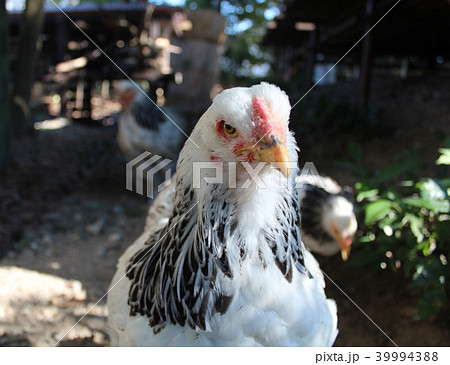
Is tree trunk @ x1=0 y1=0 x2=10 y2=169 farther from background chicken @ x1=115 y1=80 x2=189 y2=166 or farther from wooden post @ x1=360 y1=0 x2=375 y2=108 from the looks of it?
wooden post @ x1=360 y1=0 x2=375 y2=108

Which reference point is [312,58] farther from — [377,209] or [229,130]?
[229,130]

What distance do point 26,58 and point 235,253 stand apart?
176 inches

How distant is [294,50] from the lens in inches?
355

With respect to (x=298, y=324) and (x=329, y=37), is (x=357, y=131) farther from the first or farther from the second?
(x=298, y=324)

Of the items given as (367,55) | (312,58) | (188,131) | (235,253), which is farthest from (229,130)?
(312,58)

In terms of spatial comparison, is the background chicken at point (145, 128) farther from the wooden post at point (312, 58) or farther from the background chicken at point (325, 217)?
the wooden post at point (312, 58)

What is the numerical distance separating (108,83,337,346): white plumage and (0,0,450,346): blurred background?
3.11ft

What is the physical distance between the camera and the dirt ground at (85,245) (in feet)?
7.18

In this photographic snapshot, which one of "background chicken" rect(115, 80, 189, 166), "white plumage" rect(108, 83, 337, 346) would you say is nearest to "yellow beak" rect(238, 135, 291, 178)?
"white plumage" rect(108, 83, 337, 346)

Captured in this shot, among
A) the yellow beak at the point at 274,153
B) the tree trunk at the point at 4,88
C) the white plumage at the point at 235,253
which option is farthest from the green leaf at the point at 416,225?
the tree trunk at the point at 4,88

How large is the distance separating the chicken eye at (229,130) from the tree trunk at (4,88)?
3.38m

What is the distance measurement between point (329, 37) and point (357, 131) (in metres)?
1.75

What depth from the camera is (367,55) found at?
4.15 m

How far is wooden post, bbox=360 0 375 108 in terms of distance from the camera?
3807 millimetres
